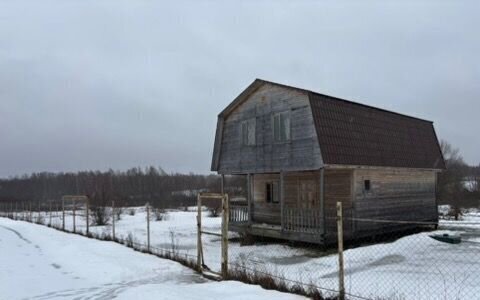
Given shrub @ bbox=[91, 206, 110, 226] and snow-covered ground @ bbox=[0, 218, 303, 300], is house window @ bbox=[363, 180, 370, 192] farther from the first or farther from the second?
shrub @ bbox=[91, 206, 110, 226]

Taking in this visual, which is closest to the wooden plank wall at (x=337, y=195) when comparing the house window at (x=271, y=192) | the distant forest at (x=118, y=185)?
the house window at (x=271, y=192)

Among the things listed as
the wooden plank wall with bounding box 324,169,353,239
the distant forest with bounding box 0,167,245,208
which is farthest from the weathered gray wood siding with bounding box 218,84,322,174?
the distant forest with bounding box 0,167,245,208

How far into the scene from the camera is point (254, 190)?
22.1 m

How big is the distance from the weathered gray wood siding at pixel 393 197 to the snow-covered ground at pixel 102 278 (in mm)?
9257

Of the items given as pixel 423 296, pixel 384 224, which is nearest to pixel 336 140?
pixel 384 224

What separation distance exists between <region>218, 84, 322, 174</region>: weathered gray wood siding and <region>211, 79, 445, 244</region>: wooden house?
4 centimetres

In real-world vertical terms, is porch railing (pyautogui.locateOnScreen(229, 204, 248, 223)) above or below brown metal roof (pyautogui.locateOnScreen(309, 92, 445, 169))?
below

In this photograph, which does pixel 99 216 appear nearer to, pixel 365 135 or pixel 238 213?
pixel 238 213

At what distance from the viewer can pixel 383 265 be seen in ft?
39.2

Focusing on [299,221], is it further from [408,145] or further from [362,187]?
[408,145]

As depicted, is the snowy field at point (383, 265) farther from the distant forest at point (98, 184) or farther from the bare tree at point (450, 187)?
the distant forest at point (98, 184)

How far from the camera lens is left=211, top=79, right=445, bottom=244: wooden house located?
53.4 feet

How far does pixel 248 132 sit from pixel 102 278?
37.6 feet

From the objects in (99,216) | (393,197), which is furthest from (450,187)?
(99,216)
